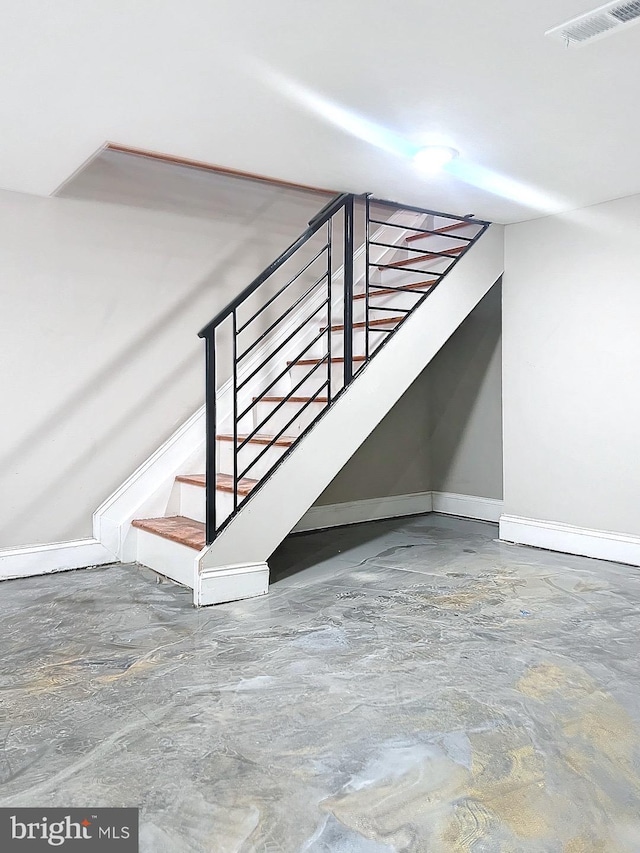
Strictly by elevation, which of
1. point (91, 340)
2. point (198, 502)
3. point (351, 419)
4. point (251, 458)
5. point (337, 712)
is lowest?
point (337, 712)

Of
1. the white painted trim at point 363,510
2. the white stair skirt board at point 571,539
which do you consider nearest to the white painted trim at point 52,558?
the white painted trim at point 363,510

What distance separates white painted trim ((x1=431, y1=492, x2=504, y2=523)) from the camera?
4.98 m

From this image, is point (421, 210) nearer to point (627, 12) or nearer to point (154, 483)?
point (627, 12)

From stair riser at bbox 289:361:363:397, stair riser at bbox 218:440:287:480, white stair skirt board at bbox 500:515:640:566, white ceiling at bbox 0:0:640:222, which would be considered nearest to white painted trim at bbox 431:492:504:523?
white stair skirt board at bbox 500:515:640:566

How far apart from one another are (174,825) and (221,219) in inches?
135

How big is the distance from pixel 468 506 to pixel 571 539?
128 centimetres

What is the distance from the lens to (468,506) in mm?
5199

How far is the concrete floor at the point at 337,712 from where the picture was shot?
1.50 meters

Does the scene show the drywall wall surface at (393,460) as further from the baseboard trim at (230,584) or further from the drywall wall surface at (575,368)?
the baseboard trim at (230,584)

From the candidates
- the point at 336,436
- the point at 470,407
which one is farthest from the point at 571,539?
the point at 336,436

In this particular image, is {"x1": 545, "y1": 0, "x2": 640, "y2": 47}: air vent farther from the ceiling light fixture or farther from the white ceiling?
the ceiling light fixture

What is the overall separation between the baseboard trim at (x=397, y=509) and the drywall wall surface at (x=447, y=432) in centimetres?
5

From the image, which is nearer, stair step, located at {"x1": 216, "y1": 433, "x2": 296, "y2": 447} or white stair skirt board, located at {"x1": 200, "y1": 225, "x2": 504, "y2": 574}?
white stair skirt board, located at {"x1": 200, "y1": 225, "x2": 504, "y2": 574}

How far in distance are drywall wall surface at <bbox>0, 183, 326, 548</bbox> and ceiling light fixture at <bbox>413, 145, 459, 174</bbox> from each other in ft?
4.87
